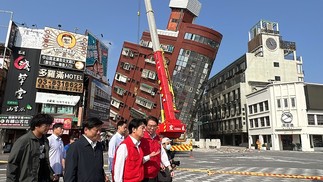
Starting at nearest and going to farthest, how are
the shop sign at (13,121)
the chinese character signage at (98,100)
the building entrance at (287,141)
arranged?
the shop sign at (13,121), the chinese character signage at (98,100), the building entrance at (287,141)

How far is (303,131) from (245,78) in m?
17.7

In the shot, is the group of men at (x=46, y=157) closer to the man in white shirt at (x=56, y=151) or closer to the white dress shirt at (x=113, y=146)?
the man in white shirt at (x=56, y=151)

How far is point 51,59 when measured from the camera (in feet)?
107

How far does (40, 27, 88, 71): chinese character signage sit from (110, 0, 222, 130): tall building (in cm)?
1786

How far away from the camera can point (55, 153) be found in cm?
607

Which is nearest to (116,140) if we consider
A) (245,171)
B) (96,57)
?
(245,171)

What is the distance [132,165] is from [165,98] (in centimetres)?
1504

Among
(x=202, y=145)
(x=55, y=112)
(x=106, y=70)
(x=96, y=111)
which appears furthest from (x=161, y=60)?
(x=202, y=145)

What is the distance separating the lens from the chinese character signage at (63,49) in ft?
107

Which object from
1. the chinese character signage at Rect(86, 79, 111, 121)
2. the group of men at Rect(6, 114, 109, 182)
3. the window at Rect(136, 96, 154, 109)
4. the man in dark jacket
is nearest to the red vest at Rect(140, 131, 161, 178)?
the group of men at Rect(6, 114, 109, 182)

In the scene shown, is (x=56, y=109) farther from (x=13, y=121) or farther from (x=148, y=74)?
(x=148, y=74)

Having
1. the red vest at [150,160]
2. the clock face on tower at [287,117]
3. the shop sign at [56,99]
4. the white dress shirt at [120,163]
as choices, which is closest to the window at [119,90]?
the shop sign at [56,99]

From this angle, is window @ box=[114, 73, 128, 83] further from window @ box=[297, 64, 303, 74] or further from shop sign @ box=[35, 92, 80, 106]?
window @ box=[297, 64, 303, 74]

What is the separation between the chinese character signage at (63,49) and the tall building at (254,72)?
1297 inches
